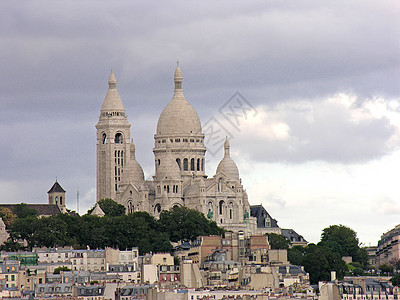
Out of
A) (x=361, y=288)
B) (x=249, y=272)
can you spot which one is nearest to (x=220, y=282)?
(x=249, y=272)

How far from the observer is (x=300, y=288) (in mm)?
181375

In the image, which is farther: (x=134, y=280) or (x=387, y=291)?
(x=134, y=280)

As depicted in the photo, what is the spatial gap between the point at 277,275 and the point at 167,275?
14741 millimetres

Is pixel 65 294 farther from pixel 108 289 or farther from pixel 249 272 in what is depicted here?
pixel 249 272

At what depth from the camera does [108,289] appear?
178m

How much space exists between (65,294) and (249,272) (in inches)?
816

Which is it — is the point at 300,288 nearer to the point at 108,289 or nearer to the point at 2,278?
the point at 108,289

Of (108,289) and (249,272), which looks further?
(249,272)

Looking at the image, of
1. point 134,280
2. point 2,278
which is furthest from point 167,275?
point 2,278

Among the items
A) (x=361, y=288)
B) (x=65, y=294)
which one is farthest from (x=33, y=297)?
(x=361, y=288)

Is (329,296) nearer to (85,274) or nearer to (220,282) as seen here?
(220,282)

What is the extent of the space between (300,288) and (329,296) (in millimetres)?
5813

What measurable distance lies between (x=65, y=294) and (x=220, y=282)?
19.1 metres

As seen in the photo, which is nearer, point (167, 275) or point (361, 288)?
point (361, 288)
